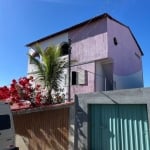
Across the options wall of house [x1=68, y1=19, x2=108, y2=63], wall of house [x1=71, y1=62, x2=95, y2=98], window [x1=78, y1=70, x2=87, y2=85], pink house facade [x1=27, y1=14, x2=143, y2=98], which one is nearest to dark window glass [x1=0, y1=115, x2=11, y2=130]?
pink house facade [x1=27, y1=14, x2=143, y2=98]

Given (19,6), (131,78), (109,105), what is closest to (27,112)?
(109,105)

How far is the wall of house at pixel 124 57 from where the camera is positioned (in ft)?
48.8

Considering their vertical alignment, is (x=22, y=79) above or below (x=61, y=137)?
above

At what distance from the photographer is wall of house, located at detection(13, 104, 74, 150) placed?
10797 millimetres

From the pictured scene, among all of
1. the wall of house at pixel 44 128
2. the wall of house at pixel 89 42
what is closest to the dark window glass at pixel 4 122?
the wall of house at pixel 44 128

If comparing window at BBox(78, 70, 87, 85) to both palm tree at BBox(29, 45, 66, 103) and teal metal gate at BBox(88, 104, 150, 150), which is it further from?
teal metal gate at BBox(88, 104, 150, 150)

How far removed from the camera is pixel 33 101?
13.2 m

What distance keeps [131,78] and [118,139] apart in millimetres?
8838

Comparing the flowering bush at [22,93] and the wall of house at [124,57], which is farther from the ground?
the wall of house at [124,57]

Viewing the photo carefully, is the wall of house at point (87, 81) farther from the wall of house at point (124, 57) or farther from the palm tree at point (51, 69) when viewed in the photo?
the palm tree at point (51, 69)

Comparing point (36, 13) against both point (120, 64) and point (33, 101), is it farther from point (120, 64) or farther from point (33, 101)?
point (120, 64)

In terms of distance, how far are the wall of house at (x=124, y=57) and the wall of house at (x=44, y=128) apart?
539 centimetres

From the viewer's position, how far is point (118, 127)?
9125 mm

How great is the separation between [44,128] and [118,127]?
4.23m
